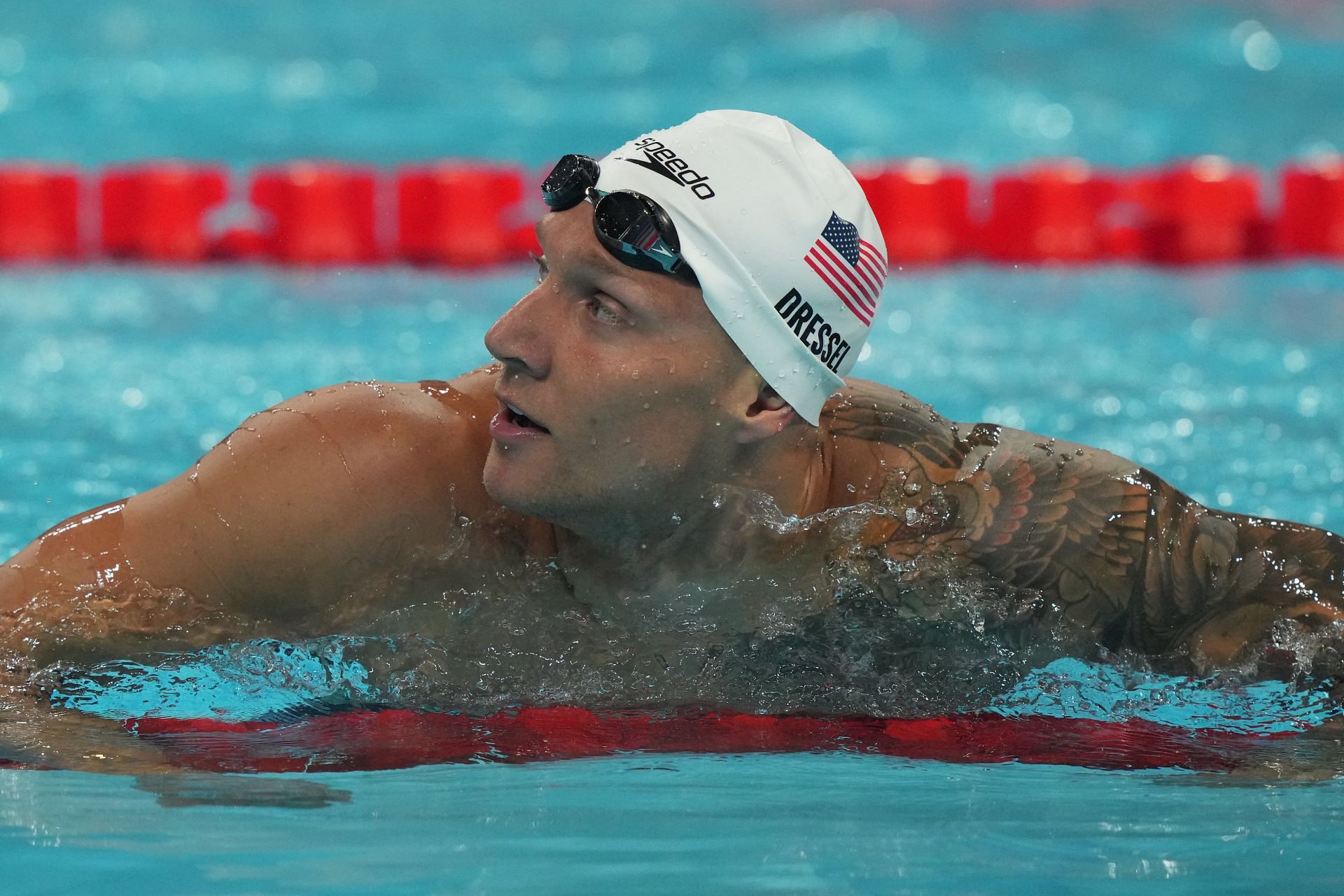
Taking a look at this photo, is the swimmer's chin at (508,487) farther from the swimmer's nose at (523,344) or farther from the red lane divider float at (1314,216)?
the red lane divider float at (1314,216)

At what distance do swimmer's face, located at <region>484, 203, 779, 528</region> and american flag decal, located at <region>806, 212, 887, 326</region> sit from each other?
194mm

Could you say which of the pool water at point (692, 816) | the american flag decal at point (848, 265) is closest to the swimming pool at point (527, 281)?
the pool water at point (692, 816)

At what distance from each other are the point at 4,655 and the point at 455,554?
24.1 inches

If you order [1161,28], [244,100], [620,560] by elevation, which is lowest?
[620,560]

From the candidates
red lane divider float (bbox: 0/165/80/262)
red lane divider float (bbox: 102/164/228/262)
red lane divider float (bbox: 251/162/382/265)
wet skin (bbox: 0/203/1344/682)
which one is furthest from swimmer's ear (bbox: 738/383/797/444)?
red lane divider float (bbox: 0/165/80/262)

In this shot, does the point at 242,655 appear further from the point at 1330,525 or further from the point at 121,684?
the point at 1330,525

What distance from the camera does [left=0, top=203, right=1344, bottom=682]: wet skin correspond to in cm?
217

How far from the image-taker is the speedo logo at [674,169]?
2.29m

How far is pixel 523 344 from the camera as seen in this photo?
213 cm

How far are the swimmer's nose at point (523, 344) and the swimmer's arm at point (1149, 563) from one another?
2.28ft

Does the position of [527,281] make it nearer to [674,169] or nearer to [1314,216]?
[1314,216]

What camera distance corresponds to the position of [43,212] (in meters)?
7.79

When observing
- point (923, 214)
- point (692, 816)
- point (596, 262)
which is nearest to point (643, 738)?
point (692, 816)

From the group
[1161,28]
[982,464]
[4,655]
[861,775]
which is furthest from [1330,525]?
[1161,28]
